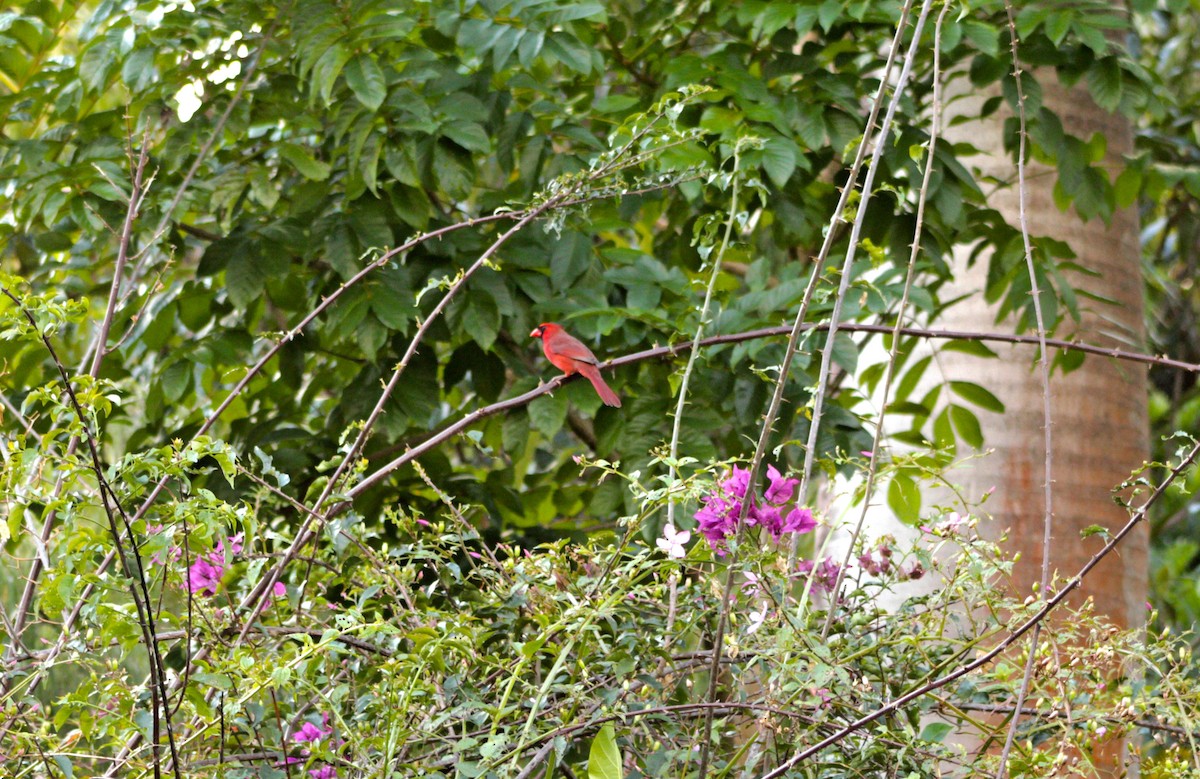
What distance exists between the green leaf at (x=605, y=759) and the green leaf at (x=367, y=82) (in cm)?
184

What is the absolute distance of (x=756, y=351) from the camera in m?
2.76

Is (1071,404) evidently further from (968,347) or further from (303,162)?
(303,162)

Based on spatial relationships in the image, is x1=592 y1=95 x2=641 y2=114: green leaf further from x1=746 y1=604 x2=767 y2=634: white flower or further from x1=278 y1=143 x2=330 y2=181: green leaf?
x1=746 y1=604 x2=767 y2=634: white flower

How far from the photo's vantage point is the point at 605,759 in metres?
1.40

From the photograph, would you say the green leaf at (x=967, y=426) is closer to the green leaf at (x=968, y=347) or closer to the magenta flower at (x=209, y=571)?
the green leaf at (x=968, y=347)

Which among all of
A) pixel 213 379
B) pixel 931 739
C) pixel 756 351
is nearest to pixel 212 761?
pixel 931 739

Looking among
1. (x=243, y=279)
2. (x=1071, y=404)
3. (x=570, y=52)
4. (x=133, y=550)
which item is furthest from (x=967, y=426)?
(x=133, y=550)

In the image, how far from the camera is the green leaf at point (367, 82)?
287 cm

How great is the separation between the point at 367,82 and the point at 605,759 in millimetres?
1942

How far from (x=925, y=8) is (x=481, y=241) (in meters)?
1.80

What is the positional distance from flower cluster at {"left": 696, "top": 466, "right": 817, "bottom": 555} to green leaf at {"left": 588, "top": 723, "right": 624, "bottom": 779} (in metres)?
0.28

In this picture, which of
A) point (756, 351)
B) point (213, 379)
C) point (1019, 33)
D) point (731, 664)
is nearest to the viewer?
point (731, 664)

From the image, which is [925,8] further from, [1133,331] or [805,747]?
[1133,331]

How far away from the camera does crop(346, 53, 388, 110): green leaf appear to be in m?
2.87
